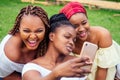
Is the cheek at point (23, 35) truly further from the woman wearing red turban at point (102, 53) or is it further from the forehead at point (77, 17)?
the woman wearing red turban at point (102, 53)

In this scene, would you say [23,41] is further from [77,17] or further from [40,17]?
[77,17]

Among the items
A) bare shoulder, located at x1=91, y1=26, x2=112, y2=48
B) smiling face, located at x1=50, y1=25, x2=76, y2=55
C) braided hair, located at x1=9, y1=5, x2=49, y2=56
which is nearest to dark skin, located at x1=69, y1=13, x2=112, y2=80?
bare shoulder, located at x1=91, y1=26, x2=112, y2=48

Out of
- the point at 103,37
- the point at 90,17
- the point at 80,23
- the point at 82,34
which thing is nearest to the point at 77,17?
the point at 80,23

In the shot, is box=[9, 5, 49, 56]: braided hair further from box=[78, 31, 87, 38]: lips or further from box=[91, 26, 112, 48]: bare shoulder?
box=[91, 26, 112, 48]: bare shoulder

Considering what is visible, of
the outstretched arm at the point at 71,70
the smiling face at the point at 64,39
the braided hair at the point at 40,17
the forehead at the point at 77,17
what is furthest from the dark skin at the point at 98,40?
the outstretched arm at the point at 71,70

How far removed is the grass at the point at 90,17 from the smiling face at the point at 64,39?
5.39 metres

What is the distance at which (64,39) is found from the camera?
112 inches

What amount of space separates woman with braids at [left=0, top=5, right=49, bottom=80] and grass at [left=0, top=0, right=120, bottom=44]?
4.83 metres

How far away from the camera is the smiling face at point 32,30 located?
3.01 m

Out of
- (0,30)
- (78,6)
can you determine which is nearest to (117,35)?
(0,30)

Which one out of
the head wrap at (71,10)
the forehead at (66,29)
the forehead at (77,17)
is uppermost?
the forehead at (66,29)

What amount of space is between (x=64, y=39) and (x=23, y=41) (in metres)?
0.51

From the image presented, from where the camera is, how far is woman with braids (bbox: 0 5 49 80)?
3.02 meters

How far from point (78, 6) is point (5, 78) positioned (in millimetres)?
997
